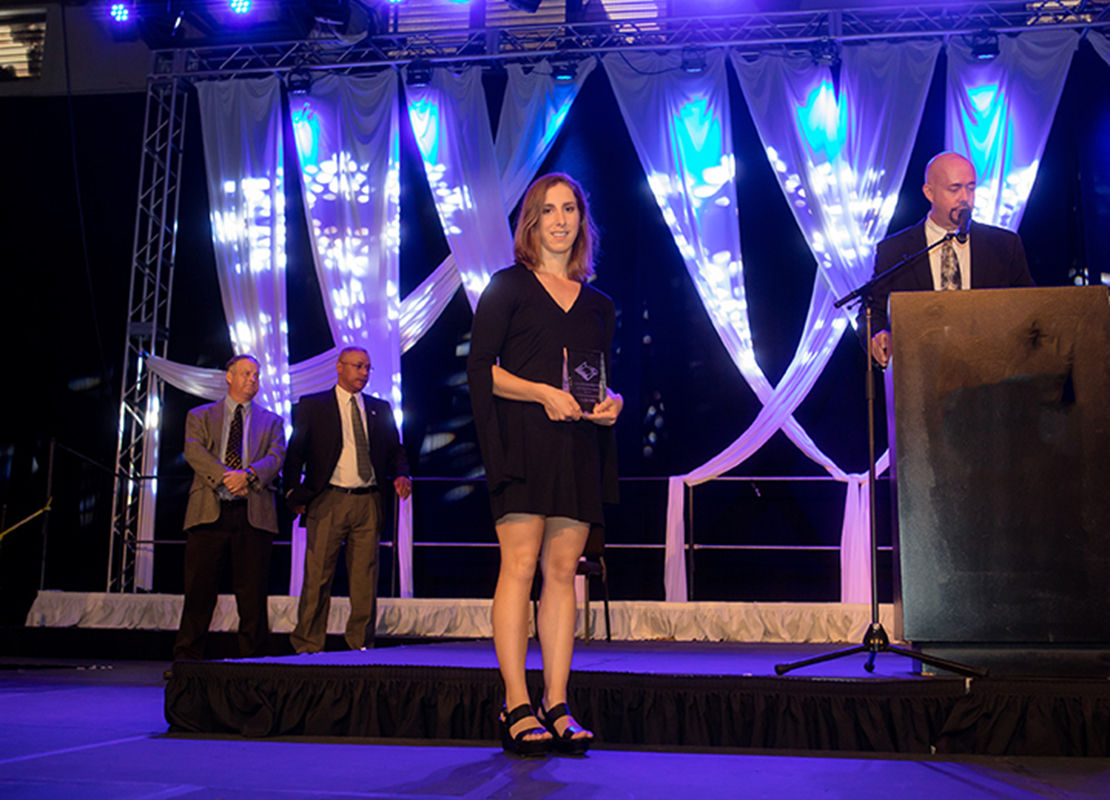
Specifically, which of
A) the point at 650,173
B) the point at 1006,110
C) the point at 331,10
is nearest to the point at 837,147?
the point at 1006,110

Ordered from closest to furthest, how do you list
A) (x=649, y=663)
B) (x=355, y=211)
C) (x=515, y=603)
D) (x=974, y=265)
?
1. (x=515, y=603)
2. (x=974, y=265)
3. (x=649, y=663)
4. (x=355, y=211)

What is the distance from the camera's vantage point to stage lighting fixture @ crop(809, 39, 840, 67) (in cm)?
665

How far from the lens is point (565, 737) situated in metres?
2.09

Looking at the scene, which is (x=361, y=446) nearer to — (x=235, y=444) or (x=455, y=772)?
(x=235, y=444)

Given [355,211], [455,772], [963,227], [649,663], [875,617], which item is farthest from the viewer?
[355,211]

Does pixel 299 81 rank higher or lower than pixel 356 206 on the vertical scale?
higher

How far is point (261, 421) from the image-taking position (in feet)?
14.9

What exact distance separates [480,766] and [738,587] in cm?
488

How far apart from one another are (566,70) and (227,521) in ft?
14.2

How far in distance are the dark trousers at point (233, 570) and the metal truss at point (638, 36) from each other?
4.11 m

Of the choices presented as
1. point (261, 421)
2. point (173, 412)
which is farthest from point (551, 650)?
point (173, 412)

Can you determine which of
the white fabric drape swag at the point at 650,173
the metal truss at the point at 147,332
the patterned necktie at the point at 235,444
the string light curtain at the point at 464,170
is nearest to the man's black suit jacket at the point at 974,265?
the patterned necktie at the point at 235,444

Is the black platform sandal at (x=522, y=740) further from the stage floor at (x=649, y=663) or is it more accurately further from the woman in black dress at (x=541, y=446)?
the stage floor at (x=649, y=663)

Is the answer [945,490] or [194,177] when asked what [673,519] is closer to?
[945,490]
